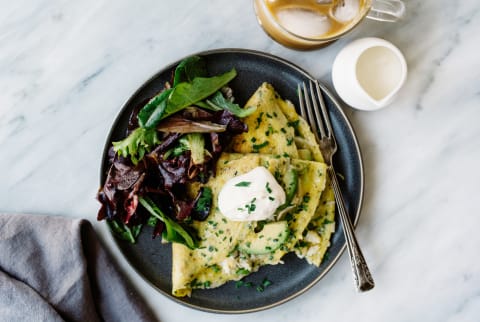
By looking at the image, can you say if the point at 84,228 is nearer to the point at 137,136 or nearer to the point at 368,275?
the point at 137,136

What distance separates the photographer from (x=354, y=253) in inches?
86.3

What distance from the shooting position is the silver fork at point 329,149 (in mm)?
2197

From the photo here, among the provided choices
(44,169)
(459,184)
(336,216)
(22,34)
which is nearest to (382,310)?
(336,216)

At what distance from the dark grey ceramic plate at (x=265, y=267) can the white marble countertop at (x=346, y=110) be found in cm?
13

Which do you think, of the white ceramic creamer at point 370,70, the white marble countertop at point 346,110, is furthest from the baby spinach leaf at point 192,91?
the white ceramic creamer at point 370,70

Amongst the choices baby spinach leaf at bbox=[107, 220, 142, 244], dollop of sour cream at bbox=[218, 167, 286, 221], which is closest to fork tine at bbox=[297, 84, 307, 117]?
dollop of sour cream at bbox=[218, 167, 286, 221]

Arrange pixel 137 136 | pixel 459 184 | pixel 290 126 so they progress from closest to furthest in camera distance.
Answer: pixel 137 136
pixel 290 126
pixel 459 184

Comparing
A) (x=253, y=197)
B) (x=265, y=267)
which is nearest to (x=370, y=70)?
(x=253, y=197)

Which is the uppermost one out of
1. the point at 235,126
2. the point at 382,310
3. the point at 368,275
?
the point at 235,126

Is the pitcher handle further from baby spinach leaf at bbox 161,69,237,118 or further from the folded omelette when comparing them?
baby spinach leaf at bbox 161,69,237,118

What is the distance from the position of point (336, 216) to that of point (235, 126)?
0.63 meters

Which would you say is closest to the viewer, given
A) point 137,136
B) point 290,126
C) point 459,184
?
point 137,136

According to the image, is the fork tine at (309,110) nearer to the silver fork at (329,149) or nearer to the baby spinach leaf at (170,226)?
the silver fork at (329,149)

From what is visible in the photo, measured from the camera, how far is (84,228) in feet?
7.52
